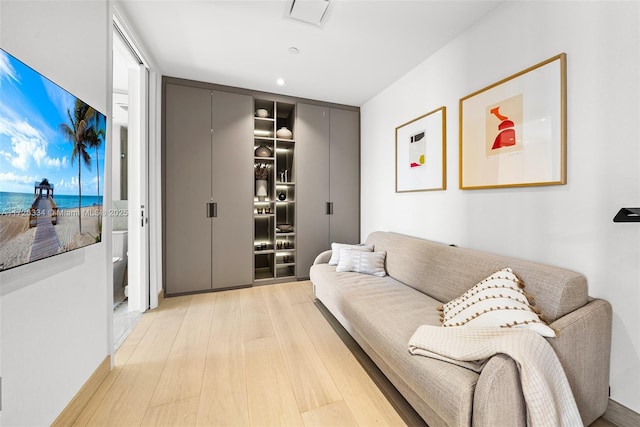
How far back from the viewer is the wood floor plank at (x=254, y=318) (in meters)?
2.25

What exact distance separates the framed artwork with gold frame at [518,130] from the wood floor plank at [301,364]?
5.97ft

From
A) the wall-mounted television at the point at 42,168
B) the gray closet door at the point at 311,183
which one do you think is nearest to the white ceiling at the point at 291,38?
the gray closet door at the point at 311,183

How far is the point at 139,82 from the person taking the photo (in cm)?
258

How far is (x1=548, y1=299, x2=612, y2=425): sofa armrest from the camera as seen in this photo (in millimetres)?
1177

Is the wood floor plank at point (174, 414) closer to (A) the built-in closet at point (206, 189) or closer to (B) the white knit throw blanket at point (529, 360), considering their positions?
(B) the white knit throw blanket at point (529, 360)

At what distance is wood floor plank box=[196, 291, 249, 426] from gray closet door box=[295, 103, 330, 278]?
1.36 meters

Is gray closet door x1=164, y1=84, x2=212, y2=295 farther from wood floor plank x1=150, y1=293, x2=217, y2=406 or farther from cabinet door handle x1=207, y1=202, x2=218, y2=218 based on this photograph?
A: wood floor plank x1=150, y1=293, x2=217, y2=406

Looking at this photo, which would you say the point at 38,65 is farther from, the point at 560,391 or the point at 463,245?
the point at 463,245

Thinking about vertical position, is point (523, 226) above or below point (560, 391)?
above

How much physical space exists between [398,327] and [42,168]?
192 centimetres

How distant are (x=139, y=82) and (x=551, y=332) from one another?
371cm

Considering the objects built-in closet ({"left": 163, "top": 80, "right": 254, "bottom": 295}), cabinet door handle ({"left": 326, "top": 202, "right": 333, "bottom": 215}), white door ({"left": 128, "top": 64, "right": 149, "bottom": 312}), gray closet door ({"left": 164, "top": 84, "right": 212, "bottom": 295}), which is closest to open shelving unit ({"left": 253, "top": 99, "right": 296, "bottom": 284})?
built-in closet ({"left": 163, "top": 80, "right": 254, "bottom": 295})

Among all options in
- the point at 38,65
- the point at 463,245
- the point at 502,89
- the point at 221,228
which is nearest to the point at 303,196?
the point at 221,228

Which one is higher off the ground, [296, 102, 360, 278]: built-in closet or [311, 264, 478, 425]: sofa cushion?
[296, 102, 360, 278]: built-in closet
